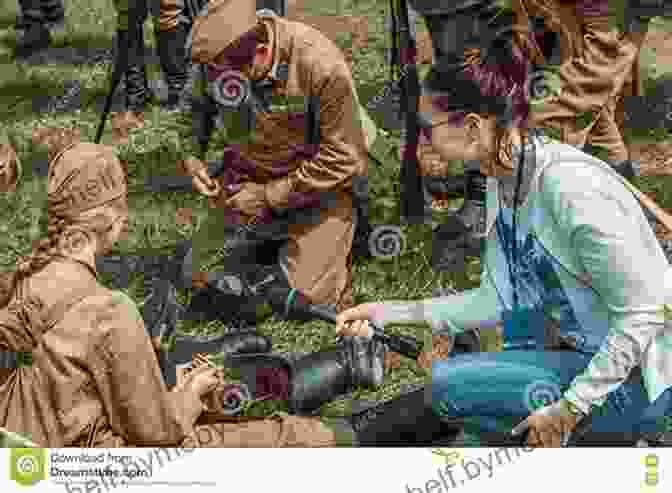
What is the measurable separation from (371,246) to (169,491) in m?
1.03

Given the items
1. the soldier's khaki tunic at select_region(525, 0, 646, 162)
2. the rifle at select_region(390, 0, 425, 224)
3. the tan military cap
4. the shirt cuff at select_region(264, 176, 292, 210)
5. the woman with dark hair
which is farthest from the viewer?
the shirt cuff at select_region(264, 176, 292, 210)

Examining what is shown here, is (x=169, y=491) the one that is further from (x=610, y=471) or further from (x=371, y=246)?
(x=610, y=471)

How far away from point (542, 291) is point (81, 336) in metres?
1.38

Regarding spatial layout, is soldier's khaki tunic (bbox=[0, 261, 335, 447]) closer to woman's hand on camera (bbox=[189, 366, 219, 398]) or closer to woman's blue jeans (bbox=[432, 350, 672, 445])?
woman's hand on camera (bbox=[189, 366, 219, 398])

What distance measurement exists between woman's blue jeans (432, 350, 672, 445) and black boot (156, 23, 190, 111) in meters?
1.22

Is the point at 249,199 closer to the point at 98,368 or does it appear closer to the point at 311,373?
the point at 311,373

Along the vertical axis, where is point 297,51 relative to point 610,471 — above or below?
above

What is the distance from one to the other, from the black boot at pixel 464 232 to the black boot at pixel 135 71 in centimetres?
107

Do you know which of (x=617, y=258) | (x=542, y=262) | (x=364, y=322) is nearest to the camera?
(x=617, y=258)

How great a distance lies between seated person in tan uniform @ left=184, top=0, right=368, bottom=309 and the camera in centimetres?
368

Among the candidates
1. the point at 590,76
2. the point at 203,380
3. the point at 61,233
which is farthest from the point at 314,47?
the point at 203,380

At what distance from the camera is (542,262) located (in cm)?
350

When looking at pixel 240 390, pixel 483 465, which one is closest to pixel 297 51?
pixel 240 390

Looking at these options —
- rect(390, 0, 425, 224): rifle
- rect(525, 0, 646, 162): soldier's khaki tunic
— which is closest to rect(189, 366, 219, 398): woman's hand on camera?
rect(390, 0, 425, 224): rifle
